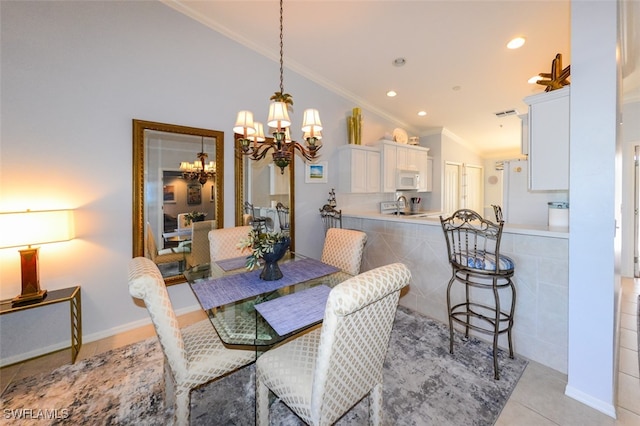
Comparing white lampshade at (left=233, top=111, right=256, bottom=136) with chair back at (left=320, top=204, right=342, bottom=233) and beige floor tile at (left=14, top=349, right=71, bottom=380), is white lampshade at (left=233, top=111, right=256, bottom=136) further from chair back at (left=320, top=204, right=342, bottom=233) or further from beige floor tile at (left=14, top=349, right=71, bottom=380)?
beige floor tile at (left=14, top=349, right=71, bottom=380)

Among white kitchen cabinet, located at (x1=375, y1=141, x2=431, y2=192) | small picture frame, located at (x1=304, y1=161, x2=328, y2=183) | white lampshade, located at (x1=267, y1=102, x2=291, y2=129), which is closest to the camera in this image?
white lampshade, located at (x1=267, y1=102, x2=291, y2=129)

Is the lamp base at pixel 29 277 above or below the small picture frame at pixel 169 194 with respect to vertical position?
below

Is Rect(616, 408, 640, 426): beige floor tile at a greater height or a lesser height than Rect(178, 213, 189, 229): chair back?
lesser

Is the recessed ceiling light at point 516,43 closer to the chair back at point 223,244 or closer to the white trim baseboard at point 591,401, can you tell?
the white trim baseboard at point 591,401

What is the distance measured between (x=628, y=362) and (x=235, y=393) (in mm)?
3133

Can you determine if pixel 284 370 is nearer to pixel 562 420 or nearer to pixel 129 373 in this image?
pixel 129 373

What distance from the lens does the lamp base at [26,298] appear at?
1967 millimetres

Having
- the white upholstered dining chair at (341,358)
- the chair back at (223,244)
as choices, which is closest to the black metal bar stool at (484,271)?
the white upholstered dining chair at (341,358)

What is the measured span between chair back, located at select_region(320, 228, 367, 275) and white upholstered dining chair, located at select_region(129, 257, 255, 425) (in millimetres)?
1137

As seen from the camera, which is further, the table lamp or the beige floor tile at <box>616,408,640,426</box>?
the table lamp

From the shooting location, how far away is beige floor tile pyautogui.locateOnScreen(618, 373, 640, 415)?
1.63 metres

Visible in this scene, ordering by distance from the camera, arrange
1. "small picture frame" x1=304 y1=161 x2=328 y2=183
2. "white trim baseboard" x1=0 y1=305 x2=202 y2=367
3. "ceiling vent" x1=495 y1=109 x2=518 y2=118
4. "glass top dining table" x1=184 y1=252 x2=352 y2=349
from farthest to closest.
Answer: "ceiling vent" x1=495 y1=109 x2=518 y2=118, "small picture frame" x1=304 y1=161 x2=328 y2=183, "white trim baseboard" x1=0 y1=305 x2=202 y2=367, "glass top dining table" x1=184 y1=252 x2=352 y2=349

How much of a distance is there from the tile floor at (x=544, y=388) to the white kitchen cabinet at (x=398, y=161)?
315cm

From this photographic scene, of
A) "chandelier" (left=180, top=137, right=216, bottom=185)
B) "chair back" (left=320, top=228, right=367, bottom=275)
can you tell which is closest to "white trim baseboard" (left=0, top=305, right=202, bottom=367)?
"chandelier" (left=180, top=137, right=216, bottom=185)
